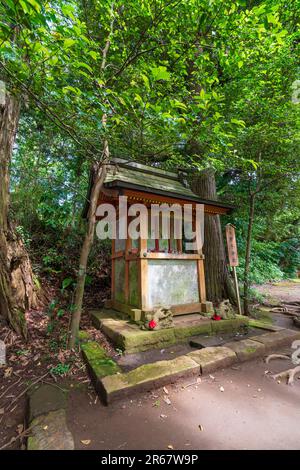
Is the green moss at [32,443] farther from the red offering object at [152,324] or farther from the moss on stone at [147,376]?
the red offering object at [152,324]

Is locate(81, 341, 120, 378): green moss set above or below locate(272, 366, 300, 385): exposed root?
above

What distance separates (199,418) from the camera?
229 cm

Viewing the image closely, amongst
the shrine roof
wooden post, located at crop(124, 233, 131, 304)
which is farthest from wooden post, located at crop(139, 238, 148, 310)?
the shrine roof

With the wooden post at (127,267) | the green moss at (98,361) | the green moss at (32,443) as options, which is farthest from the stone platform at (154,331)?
the green moss at (32,443)

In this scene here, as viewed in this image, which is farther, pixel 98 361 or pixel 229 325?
pixel 229 325

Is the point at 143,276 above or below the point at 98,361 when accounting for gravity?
above

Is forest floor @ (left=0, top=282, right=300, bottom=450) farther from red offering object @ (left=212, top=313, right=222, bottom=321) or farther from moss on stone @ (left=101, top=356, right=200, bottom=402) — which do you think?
red offering object @ (left=212, top=313, right=222, bottom=321)

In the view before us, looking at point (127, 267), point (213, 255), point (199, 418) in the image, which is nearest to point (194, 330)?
point (127, 267)

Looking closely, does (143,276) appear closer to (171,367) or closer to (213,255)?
(171,367)

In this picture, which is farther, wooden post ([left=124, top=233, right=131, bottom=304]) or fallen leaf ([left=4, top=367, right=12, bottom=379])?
wooden post ([left=124, top=233, right=131, bottom=304])

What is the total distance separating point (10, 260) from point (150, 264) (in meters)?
2.57

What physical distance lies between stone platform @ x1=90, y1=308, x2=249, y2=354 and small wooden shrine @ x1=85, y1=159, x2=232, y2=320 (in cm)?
24

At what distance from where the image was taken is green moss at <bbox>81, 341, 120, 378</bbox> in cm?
291
